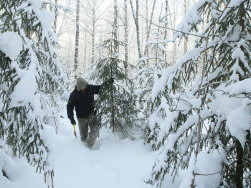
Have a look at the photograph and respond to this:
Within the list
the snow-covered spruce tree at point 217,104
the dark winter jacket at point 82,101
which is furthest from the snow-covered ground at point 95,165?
the snow-covered spruce tree at point 217,104

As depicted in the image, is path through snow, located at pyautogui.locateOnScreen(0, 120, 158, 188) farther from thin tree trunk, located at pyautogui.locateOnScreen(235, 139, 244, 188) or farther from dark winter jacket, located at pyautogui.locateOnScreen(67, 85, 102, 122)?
thin tree trunk, located at pyautogui.locateOnScreen(235, 139, 244, 188)

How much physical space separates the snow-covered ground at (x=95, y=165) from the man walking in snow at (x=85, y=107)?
421 millimetres

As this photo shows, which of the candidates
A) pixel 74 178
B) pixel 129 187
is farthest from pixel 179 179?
pixel 74 178

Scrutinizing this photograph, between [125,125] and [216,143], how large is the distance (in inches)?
139

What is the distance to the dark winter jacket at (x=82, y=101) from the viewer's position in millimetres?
4980

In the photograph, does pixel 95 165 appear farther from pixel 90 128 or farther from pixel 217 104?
pixel 217 104

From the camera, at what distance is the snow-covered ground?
3.19m

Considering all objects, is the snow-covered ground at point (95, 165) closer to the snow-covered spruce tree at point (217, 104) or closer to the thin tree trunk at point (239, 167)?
the snow-covered spruce tree at point (217, 104)

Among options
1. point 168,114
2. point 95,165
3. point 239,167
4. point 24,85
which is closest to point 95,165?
point 95,165

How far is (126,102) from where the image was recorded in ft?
16.9

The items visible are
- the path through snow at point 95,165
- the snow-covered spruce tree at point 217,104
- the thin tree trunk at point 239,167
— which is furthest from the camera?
the path through snow at point 95,165

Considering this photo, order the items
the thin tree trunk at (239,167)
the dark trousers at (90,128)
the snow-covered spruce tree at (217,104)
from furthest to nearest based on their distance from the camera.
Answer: the dark trousers at (90,128)
the thin tree trunk at (239,167)
the snow-covered spruce tree at (217,104)

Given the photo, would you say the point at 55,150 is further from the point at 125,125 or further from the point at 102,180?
the point at 125,125

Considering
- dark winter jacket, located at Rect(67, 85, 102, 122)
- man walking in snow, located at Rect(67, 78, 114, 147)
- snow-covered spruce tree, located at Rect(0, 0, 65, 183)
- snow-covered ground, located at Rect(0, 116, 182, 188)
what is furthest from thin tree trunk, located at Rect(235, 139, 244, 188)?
dark winter jacket, located at Rect(67, 85, 102, 122)
